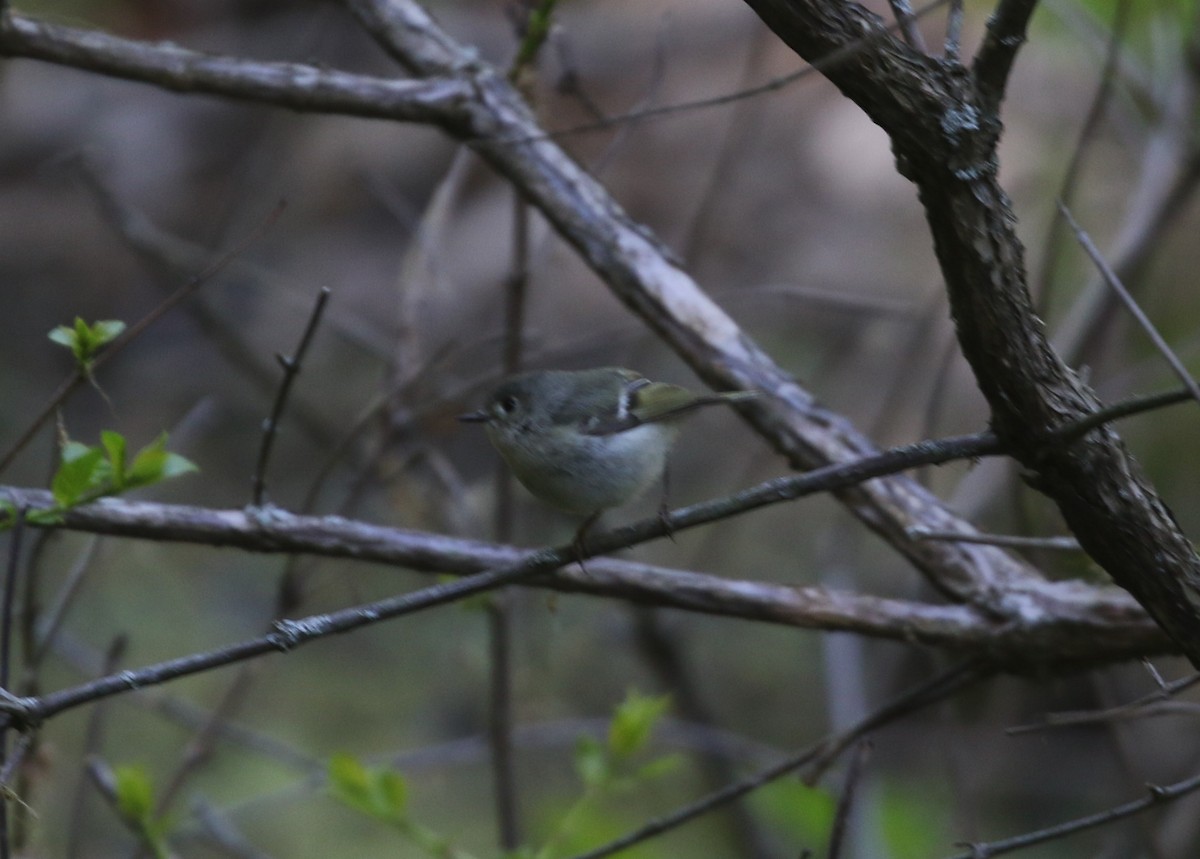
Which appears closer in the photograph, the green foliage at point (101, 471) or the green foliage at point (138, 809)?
the green foliage at point (101, 471)

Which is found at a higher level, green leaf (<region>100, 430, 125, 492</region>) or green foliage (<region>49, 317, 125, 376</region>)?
green foliage (<region>49, 317, 125, 376</region>)

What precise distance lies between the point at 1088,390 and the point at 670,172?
7092 mm

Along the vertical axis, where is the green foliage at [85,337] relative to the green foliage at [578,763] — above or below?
above

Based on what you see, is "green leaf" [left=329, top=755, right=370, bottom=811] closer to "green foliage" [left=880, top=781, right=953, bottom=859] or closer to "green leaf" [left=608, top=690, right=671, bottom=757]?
"green leaf" [left=608, top=690, right=671, bottom=757]

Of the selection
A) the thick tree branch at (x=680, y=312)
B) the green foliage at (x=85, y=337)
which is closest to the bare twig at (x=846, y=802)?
the thick tree branch at (x=680, y=312)

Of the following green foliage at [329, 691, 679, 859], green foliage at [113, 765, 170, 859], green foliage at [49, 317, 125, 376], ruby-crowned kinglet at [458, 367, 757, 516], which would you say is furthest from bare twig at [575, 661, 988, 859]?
green foliage at [49, 317, 125, 376]

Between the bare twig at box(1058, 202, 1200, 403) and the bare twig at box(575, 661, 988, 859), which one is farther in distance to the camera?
the bare twig at box(575, 661, 988, 859)

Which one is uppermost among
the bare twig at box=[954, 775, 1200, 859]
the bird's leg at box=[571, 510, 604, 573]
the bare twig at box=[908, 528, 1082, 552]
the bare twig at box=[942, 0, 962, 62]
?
the bare twig at box=[942, 0, 962, 62]

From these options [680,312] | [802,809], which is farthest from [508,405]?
[802,809]

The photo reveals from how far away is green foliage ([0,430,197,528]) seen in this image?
1.81 m

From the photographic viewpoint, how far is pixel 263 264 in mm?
8305

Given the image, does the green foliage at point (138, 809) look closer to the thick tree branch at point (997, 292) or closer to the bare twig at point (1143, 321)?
the thick tree branch at point (997, 292)

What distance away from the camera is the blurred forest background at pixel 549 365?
3912mm

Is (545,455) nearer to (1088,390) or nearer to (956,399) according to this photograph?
(1088,390)
